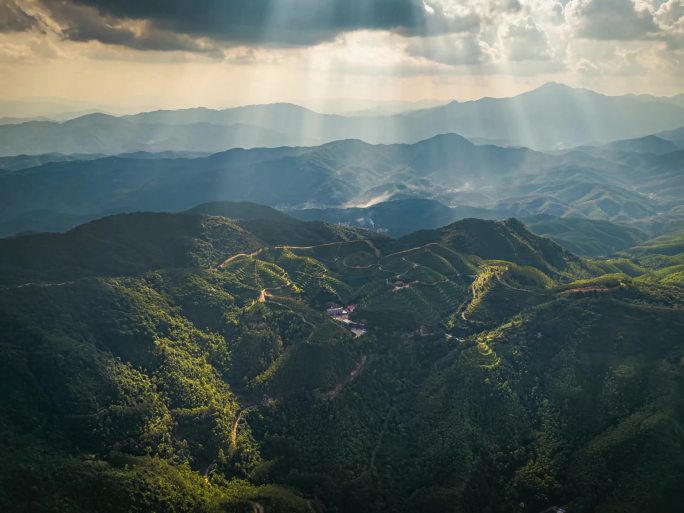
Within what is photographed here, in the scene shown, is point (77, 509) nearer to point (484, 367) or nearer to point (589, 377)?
point (484, 367)

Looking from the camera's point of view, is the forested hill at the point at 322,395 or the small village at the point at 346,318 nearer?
the forested hill at the point at 322,395

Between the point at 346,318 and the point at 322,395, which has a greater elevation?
the point at 346,318

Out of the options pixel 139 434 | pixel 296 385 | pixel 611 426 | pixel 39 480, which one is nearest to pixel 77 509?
pixel 39 480

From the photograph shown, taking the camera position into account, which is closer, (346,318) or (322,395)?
(322,395)
